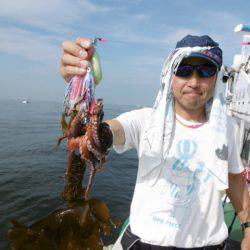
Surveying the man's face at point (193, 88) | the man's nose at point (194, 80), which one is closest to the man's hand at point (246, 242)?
the man's face at point (193, 88)

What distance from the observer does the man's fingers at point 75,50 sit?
2.18 metres

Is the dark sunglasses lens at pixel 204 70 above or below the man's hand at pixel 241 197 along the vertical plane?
above

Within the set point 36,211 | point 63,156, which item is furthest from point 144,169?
point 63,156

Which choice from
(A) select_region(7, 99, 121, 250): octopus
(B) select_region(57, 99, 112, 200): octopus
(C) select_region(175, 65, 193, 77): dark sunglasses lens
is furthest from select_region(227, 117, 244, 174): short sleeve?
(B) select_region(57, 99, 112, 200): octopus

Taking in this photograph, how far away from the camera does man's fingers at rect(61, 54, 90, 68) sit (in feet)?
7.13

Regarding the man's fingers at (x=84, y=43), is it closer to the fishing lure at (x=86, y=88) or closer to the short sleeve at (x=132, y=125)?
the fishing lure at (x=86, y=88)

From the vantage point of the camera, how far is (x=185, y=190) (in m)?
2.82

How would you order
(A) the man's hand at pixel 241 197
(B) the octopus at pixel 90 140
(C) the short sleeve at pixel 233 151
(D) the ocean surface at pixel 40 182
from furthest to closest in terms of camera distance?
(D) the ocean surface at pixel 40 182
(A) the man's hand at pixel 241 197
(C) the short sleeve at pixel 233 151
(B) the octopus at pixel 90 140

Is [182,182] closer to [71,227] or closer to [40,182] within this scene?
[71,227]

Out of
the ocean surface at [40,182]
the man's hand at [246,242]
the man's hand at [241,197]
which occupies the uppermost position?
the man's hand at [241,197]

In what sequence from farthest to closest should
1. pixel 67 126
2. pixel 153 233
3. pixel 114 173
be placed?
1. pixel 114 173
2. pixel 153 233
3. pixel 67 126

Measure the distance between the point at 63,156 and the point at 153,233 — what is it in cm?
1981

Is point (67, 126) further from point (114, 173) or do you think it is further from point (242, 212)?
point (114, 173)

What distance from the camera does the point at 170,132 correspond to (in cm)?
291
